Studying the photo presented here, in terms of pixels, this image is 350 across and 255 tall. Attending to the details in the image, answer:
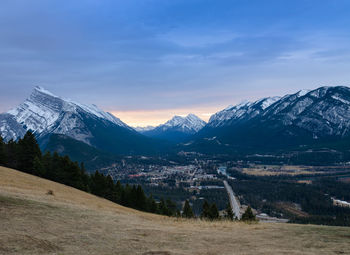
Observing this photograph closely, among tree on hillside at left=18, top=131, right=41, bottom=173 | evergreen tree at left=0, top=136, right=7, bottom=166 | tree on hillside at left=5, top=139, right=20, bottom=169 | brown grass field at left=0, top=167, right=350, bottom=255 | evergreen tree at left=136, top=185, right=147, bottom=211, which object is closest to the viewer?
brown grass field at left=0, top=167, right=350, bottom=255

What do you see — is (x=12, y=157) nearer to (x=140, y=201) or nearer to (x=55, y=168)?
(x=55, y=168)

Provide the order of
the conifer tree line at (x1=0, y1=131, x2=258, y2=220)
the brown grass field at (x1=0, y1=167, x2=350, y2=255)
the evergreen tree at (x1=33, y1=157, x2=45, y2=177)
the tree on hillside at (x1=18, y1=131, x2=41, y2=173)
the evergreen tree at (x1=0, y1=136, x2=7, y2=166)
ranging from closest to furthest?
1. the brown grass field at (x1=0, y1=167, x2=350, y2=255)
2. the evergreen tree at (x1=33, y1=157, x2=45, y2=177)
3. the conifer tree line at (x1=0, y1=131, x2=258, y2=220)
4. the evergreen tree at (x1=0, y1=136, x2=7, y2=166)
5. the tree on hillside at (x1=18, y1=131, x2=41, y2=173)

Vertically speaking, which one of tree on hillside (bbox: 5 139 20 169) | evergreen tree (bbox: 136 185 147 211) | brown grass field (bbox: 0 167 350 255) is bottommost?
evergreen tree (bbox: 136 185 147 211)

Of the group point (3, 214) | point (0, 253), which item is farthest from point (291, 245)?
point (3, 214)

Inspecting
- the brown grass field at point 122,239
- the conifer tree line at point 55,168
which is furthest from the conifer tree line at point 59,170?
the brown grass field at point 122,239

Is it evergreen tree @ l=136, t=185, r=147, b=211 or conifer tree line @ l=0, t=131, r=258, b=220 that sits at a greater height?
conifer tree line @ l=0, t=131, r=258, b=220

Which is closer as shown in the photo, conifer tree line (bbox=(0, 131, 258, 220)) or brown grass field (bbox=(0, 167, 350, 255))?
brown grass field (bbox=(0, 167, 350, 255))

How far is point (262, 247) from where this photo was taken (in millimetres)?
12367

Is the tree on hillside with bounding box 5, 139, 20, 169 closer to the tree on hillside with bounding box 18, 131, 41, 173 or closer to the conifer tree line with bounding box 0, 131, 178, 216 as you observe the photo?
the conifer tree line with bounding box 0, 131, 178, 216

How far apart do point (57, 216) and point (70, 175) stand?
4309 cm

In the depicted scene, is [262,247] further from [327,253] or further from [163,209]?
[163,209]

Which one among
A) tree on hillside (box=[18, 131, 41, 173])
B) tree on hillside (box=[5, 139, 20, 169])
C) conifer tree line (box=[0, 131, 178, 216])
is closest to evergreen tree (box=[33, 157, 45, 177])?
conifer tree line (box=[0, 131, 178, 216])

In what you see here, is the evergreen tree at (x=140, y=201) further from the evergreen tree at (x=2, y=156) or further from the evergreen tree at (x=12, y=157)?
the evergreen tree at (x=2, y=156)

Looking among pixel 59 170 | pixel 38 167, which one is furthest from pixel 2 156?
pixel 59 170
